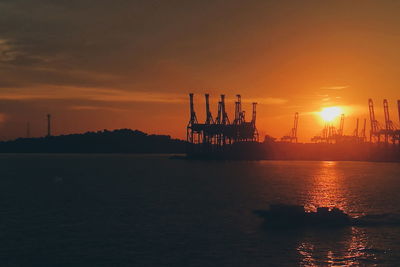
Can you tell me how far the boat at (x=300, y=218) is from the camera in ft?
120

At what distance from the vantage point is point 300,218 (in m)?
36.9

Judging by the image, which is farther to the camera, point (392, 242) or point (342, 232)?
point (342, 232)

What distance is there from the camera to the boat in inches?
1436

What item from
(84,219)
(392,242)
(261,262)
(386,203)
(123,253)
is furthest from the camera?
(386,203)

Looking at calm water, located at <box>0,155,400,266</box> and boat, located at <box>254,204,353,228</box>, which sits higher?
boat, located at <box>254,204,353,228</box>

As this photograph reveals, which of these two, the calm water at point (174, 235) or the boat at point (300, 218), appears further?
the boat at point (300, 218)

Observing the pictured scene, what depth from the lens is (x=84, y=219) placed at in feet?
133

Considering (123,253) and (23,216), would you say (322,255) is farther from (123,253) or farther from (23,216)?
(23,216)

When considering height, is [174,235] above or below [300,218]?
below

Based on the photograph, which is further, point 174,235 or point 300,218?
point 300,218

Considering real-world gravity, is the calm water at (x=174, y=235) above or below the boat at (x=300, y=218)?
below

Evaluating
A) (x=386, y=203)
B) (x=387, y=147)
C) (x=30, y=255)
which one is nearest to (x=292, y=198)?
(x=386, y=203)

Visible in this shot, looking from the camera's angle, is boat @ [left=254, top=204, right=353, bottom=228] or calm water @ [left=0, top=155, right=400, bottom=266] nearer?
calm water @ [left=0, top=155, right=400, bottom=266]

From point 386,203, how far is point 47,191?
46518 millimetres
